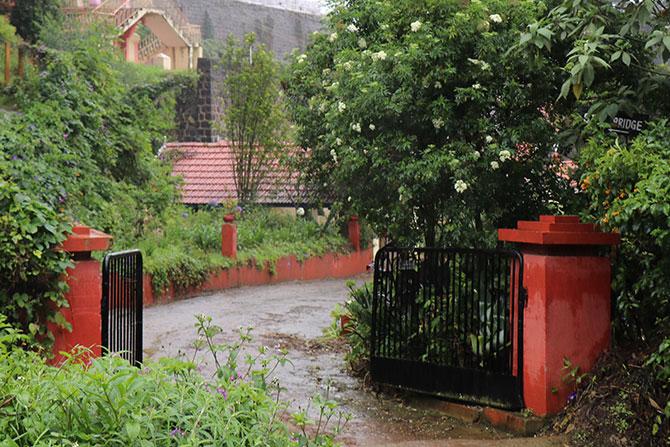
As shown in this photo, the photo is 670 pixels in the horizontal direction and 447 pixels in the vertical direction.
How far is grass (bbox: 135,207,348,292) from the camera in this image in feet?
54.8

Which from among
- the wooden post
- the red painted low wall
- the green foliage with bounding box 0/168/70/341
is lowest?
the red painted low wall

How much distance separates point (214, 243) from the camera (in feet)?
64.0

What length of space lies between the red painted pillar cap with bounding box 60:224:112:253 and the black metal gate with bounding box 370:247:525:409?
2.98 meters

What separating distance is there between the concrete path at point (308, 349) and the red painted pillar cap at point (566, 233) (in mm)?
1557

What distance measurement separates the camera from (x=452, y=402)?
8180mm

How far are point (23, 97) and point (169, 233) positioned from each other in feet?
15.8

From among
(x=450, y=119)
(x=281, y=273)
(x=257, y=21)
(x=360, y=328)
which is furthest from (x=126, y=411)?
(x=257, y=21)

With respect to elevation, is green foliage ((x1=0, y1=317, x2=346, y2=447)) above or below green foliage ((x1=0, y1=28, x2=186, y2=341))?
below

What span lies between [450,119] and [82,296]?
12.2 feet

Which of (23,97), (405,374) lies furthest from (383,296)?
(23,97)

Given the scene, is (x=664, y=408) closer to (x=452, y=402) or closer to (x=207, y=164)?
(x=452, y=402)

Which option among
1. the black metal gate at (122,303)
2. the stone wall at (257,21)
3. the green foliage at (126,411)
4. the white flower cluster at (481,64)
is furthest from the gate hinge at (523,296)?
the stone wall at (257,21)

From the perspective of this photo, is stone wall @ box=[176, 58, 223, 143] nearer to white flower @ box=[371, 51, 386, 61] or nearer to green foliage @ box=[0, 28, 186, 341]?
green foliage @ box=[0, 28, 186, 341]

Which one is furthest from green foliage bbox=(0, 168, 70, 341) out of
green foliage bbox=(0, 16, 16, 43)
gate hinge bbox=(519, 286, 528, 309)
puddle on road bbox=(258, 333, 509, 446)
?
green foliage bbox=(0, 16, 16, 43)
